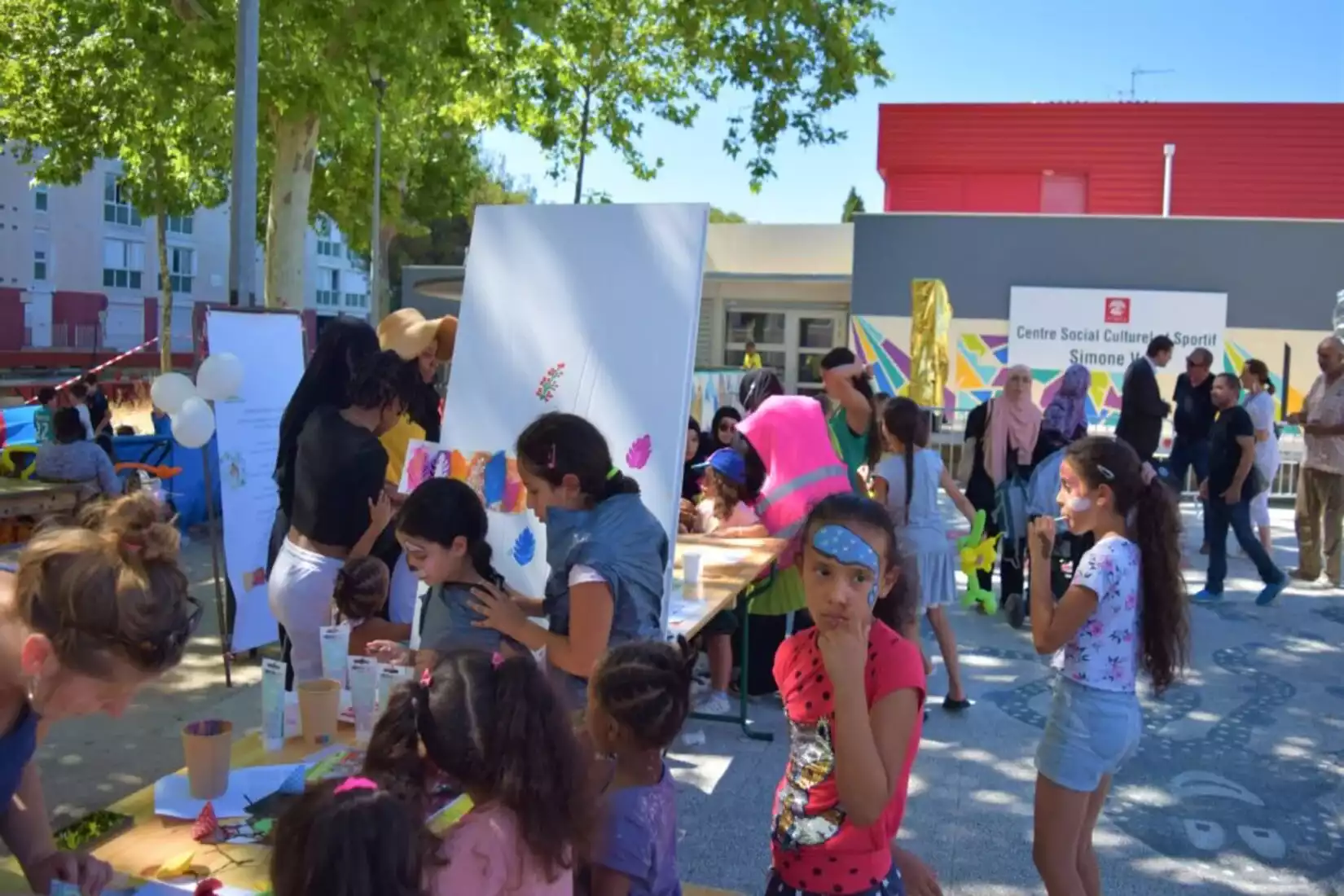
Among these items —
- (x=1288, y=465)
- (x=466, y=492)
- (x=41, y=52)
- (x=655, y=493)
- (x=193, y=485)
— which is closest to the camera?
(x=466, y=492)

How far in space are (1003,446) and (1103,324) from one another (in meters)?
10.8

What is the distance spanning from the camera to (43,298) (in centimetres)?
3931

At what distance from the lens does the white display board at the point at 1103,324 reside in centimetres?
1692

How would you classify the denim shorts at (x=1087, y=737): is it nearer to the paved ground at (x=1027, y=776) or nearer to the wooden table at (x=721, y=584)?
the paved ground at (x=1027, y=776)

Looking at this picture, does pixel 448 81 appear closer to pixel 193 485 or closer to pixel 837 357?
pixel 193 485

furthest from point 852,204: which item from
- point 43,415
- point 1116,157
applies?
point 43,415

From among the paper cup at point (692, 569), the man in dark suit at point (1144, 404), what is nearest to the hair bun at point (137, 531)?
the paper cup at point (692, 569)

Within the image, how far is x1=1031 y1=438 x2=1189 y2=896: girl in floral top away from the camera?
2.72m

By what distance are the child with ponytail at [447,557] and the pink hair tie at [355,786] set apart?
48.4 inches

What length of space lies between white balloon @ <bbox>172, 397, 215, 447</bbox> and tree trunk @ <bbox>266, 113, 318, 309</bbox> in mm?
5342

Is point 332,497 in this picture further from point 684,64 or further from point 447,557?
point 684,64

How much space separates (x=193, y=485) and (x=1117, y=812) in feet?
25.7

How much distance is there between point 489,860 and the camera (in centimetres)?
171

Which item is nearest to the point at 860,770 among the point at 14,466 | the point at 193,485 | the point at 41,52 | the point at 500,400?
the point at 500,400
